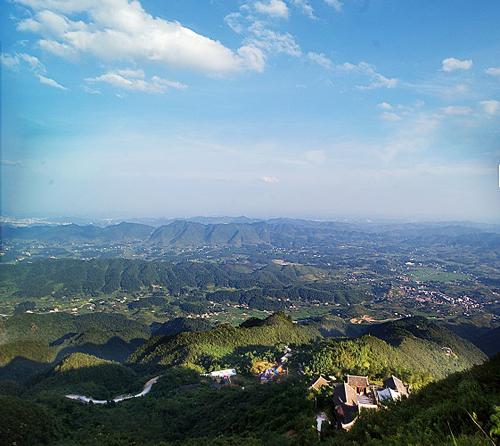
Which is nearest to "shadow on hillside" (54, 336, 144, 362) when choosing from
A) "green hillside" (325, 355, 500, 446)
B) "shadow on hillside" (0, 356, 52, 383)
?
"shadow on hillside" (0, 356, 52, 383)

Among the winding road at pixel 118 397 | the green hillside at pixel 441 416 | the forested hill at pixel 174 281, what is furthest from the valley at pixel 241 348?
the forested hill at pixel 174 281

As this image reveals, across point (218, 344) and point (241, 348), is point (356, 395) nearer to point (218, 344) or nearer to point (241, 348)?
point (241, 348)

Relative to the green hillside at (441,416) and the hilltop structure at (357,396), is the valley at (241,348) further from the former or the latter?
the hilltop structure at (357,396)

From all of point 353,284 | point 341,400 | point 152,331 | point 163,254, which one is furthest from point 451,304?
point 163,254

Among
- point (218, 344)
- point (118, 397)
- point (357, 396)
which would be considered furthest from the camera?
point (218, 344)

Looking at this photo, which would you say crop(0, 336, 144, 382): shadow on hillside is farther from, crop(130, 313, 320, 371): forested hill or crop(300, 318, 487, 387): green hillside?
crop(300, 318, 487, 387): green hillside

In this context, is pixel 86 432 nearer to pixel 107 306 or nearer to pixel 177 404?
pixel 177 404

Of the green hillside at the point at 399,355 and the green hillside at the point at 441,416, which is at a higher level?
Result: the green hillside at the point at 441,416

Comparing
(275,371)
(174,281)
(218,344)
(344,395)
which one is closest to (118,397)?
(218,344)
